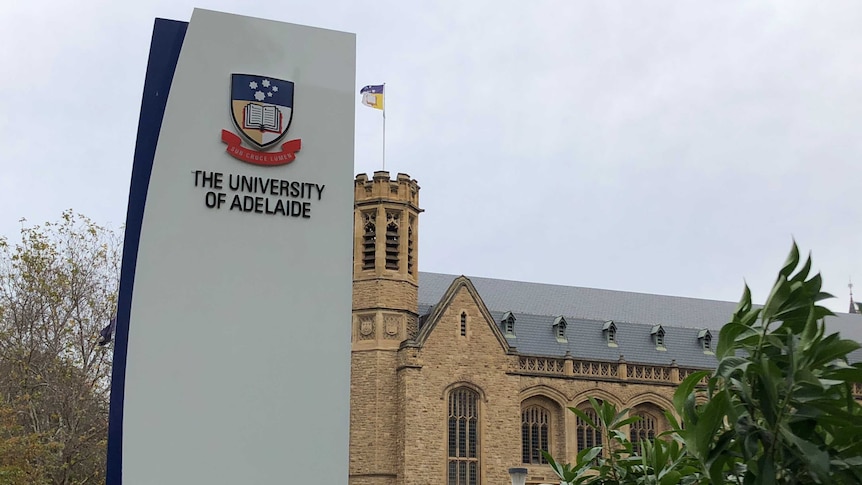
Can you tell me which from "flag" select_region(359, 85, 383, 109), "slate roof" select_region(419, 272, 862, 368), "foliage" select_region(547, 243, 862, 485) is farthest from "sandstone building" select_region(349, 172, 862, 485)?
"foliage" select_region(547, 243, 862, 485)

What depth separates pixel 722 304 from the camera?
50.9 metres

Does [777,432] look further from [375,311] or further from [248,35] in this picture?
[375,311]

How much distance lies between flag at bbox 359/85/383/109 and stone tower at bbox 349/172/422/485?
3021 mm

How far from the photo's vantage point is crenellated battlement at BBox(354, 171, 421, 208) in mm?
39281

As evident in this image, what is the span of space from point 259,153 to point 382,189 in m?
25.5

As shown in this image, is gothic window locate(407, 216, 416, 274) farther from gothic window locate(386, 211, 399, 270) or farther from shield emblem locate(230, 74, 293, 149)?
shield emblem locate(230, 74, 293, 149)

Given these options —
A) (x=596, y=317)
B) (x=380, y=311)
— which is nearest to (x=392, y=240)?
(x=380, y=311)

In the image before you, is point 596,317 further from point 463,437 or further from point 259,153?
point 259,153

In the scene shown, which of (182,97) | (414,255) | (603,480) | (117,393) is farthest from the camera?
(414,255)

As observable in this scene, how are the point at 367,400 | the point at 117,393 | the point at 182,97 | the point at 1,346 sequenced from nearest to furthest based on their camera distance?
the point at 117,393 < the point at 182,97 < the point at 1,346 < the point at 367,400

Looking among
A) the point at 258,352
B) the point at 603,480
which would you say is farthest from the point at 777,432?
the point at 258,352

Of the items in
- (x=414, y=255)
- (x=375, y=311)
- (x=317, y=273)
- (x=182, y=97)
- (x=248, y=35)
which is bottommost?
(x=317, y=273)

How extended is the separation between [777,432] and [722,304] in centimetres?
4740

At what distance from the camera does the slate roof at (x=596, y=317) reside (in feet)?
142
